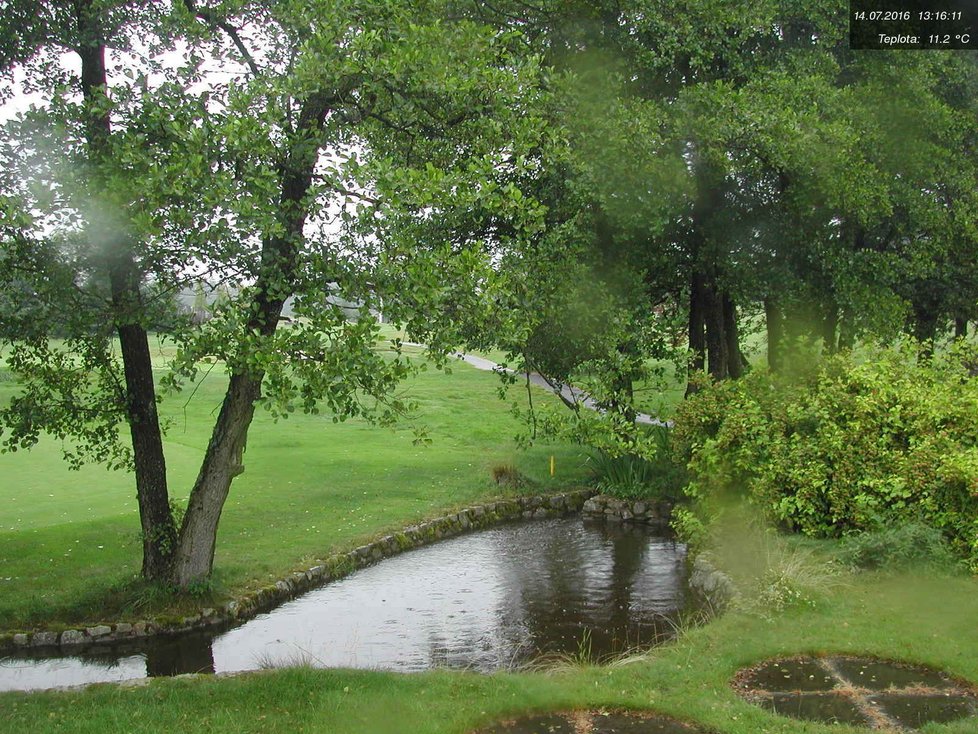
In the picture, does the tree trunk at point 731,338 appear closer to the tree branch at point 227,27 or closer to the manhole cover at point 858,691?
the manhole cover at point 858,691

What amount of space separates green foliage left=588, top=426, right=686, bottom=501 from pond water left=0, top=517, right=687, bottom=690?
8.42ft

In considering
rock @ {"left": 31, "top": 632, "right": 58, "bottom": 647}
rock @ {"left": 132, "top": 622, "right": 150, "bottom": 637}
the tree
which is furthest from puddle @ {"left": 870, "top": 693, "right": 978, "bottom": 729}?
rock @ {"left": 31, "top": 632, "right": 58, "bottom": 647}

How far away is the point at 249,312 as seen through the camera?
32.4ft

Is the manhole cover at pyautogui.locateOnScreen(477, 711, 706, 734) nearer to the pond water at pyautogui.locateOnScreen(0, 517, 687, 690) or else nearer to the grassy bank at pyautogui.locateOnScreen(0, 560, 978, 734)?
the grassy bank at pyautogui.locateOnScreen(0, 560, 978, 734)

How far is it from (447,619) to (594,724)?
5919 mm

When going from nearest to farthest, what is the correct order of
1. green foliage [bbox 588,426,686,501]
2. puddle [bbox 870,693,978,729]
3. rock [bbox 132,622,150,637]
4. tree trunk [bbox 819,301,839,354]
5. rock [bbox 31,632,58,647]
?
puddle [bbox 870,693,978,729]
rock [bbox 31,632,58,647]
rock [bbox 132,622,150,637]
green foliage [bbox 588,426,686,501]
tree trunk [bbox 819,301,839,354]

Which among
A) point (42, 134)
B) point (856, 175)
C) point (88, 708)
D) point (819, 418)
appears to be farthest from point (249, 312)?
point (856, 175)

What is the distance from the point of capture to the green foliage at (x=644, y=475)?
20.3 m

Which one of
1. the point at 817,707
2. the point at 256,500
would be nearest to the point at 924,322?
the point at 256,500

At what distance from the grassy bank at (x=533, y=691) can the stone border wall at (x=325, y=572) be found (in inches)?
141

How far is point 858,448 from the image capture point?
13203 millimetres

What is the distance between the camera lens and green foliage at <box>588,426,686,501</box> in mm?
20344

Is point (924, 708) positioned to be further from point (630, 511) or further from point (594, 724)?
point (630, 511)

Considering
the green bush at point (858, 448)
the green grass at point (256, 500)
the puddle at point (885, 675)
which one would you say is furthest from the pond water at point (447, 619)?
the puddle at point (885, 675)
